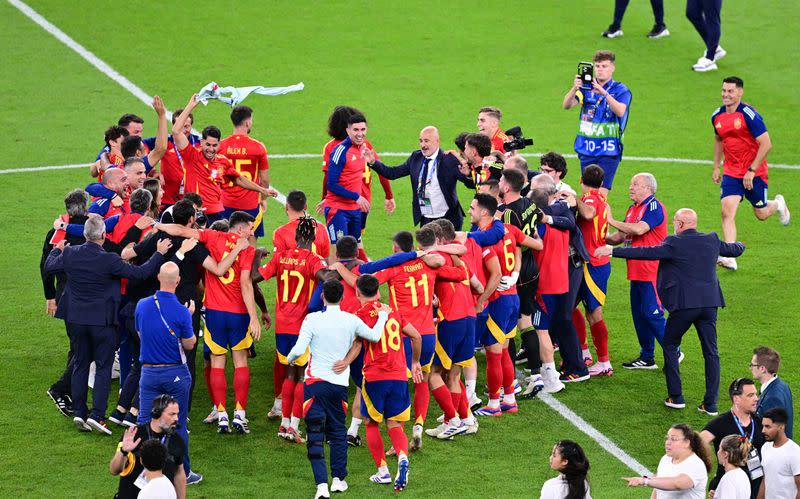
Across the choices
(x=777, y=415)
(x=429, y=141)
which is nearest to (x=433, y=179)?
(x=429, y=141)

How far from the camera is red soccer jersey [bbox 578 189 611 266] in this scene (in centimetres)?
1371

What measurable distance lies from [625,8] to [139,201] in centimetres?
1674

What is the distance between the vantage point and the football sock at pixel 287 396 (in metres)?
12.2

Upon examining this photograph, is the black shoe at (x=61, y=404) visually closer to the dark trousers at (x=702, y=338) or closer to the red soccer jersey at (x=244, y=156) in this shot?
the red soccer jersey at (x=244, y=156)

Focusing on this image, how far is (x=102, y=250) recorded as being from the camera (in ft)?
39.6

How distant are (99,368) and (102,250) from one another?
1.19 meters

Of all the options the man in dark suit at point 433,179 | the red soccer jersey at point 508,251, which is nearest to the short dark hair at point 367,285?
the red soccer jersey at point 508,251

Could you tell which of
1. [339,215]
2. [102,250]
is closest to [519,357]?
[339,215]

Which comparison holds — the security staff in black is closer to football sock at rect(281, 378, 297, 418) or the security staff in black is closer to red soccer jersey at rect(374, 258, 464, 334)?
football sock at rect(281, 378, 297, 418)

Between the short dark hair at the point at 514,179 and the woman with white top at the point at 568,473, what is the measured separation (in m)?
4.58

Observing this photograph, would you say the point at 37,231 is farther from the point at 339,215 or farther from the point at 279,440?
the point at 279,440

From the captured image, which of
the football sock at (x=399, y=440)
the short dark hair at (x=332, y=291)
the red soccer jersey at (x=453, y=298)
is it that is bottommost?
the football sock at (x=399, y=440)

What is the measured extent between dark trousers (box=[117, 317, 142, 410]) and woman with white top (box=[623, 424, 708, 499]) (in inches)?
206

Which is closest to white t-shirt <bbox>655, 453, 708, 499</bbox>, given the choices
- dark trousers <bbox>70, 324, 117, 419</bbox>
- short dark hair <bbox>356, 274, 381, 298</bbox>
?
short dark hair <bbox>356, 274, 381, 298</bbox>
